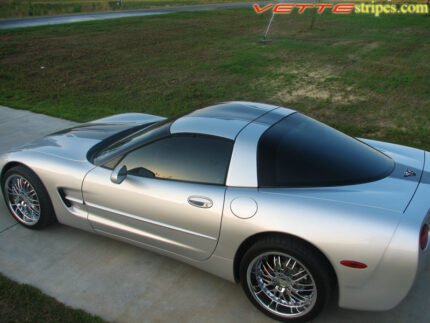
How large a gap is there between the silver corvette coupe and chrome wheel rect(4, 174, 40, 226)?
0.14 m

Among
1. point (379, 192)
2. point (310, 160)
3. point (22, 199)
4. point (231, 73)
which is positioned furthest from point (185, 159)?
point (231, 73)

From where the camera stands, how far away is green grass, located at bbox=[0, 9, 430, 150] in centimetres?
769

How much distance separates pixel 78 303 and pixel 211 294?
1026mm

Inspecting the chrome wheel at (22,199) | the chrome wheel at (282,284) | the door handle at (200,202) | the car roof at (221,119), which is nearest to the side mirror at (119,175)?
the car roof at (221,119)

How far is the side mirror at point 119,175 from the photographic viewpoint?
10.8 ft

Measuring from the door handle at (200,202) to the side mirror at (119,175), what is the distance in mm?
602

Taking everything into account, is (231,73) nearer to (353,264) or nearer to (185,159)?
(185,159)

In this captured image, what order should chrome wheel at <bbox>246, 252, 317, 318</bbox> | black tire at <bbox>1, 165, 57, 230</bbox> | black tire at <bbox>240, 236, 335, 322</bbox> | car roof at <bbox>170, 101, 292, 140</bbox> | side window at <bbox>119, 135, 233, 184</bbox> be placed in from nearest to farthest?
black tire at <bbox>240, 236, 335, 322</bbox> < chrome wheel at <bbox>246, 252, 317, 318</bbox> < side window at <bbox>119, 135, 233, 184</bbox> < car roof at <bbox>170, 101, 292, 140</bbox> < black tire at <bbox>1, 165, 57, 230</bbox>

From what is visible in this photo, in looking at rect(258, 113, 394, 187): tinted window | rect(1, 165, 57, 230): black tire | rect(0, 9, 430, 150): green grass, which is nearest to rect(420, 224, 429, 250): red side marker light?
rect(258, 113, 394, 187): tinted window

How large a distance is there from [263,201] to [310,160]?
0.49m

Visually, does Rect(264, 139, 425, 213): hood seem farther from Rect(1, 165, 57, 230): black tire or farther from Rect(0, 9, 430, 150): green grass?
Rect(0, 9, 430, 150): green grass

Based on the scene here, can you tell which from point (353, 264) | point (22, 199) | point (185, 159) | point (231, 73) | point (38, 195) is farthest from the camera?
point (231, 73)

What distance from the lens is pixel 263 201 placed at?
2.87 meters

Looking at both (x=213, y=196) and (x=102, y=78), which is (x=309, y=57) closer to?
(x=102, y=78)
